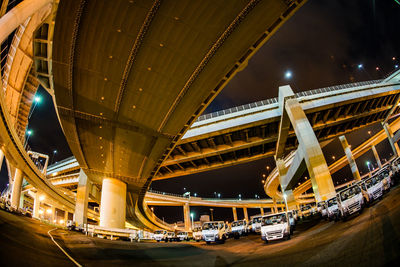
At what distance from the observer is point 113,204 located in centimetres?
2956

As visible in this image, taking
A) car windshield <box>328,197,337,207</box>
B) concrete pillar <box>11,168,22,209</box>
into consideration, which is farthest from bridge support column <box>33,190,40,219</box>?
car windshield <box>328,197,337,207</box>

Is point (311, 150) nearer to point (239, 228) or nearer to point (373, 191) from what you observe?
point (239, 228)

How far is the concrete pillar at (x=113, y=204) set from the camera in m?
28.2

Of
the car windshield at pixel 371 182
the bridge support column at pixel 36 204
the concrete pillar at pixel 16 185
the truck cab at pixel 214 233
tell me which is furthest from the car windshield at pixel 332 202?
the bridge support column at pixel 36 204

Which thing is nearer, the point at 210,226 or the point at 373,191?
the point at 373,191

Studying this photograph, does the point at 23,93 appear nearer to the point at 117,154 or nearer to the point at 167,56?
the point at 117,154

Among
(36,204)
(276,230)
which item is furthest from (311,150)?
(36,204)

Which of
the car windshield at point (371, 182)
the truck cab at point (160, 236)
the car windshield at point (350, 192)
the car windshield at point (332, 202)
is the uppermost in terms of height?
the car windshield at point (371, 182)

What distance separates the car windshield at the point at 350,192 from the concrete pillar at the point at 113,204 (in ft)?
83.2

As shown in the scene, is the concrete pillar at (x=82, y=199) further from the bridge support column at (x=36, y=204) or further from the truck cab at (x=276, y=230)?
the truck cab at (x=276, y=230)

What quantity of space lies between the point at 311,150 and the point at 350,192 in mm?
14910

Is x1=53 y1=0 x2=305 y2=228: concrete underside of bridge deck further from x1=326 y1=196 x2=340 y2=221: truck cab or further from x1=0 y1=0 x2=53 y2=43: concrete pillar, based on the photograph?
x1=326 y1=196 x2=340 y2=221: truck cab

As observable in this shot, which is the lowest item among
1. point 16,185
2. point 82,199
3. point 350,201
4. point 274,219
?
point 274,219

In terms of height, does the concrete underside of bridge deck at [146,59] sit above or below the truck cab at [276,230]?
above
